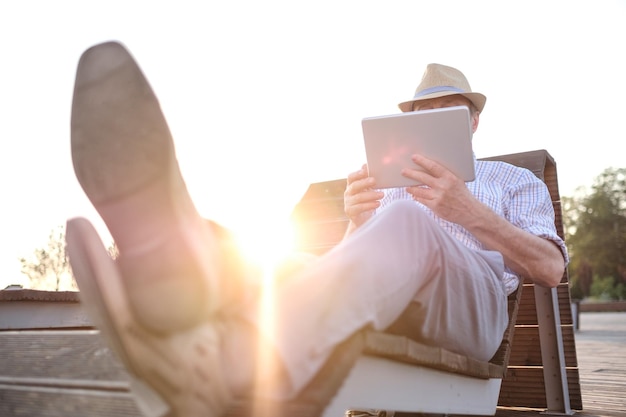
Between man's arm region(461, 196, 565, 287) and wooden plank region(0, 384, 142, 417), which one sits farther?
man's arm region(461, 196, 565, 287)

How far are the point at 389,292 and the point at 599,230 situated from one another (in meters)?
47.6

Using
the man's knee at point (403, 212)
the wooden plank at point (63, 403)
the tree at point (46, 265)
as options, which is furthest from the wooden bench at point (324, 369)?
the tree at point (46, 265)

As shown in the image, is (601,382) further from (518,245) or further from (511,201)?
(518,245)

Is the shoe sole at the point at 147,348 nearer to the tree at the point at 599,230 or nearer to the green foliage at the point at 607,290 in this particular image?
the green foliage at the point at 607,290

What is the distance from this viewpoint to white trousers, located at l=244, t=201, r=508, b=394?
1117 mm

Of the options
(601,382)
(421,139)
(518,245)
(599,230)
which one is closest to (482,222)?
(518,245)

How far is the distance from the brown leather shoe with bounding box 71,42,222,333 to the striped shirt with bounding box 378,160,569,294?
4.10ft

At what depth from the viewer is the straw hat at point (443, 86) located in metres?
2.70

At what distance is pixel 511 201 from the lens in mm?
2373

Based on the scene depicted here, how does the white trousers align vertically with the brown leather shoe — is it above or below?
below

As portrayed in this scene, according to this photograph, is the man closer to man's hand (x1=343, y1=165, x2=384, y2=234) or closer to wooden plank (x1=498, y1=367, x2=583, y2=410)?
man's hand (x1=343, y1=165, x2=384, y2=234)

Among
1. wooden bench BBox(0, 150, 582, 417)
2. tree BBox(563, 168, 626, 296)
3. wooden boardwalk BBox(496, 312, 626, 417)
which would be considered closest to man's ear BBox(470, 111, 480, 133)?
wooden bench BBox(0, 150, 582, 417)

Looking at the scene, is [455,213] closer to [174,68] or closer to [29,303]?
[29,303]

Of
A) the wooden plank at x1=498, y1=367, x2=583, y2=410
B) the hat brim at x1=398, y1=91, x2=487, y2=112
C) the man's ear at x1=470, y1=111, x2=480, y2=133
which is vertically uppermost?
the hat brim at x1=398, y1=91, x2=487, y2=112
